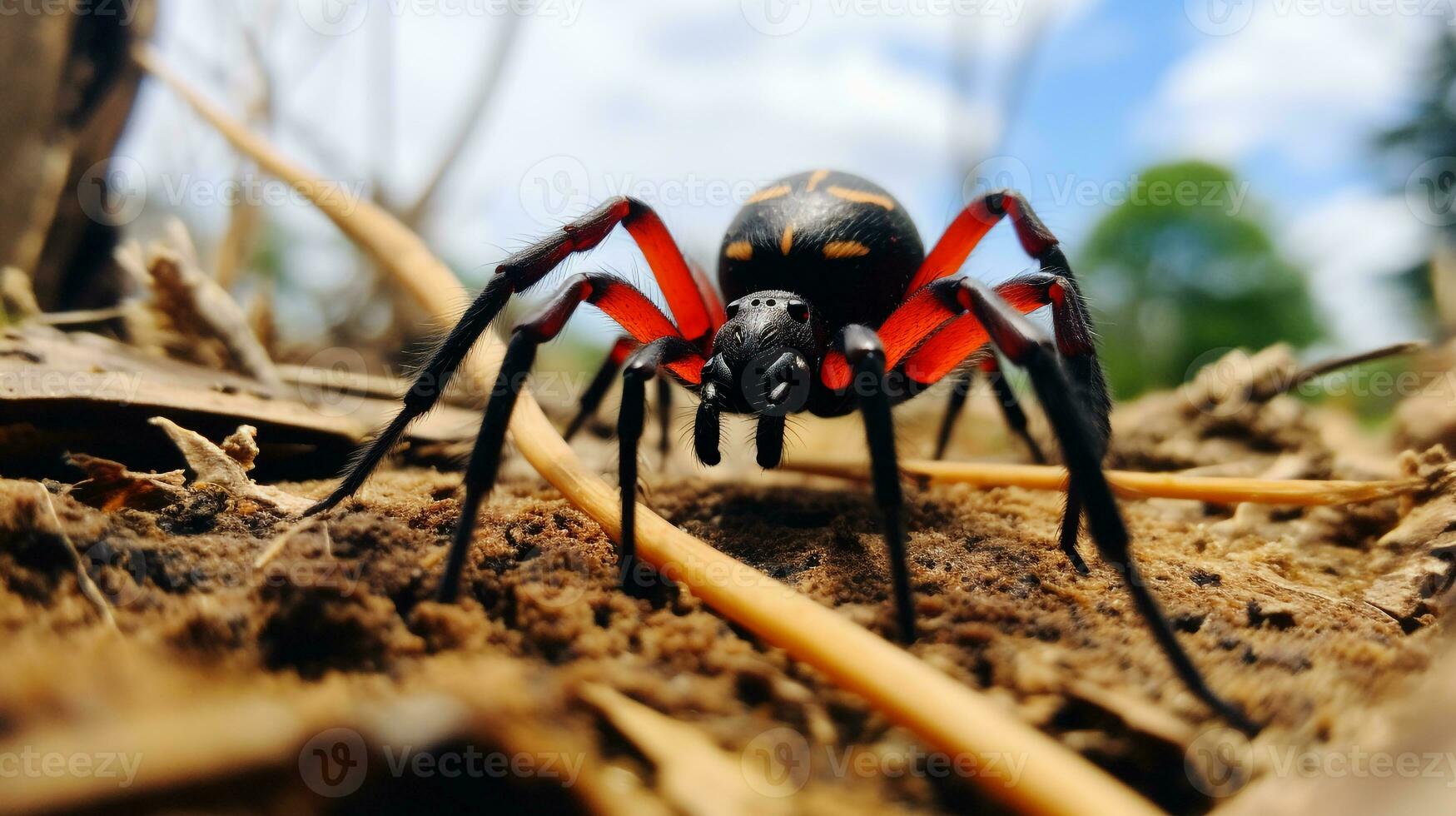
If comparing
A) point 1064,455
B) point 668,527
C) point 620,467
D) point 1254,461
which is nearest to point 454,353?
point 620,467

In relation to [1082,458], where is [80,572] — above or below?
below
